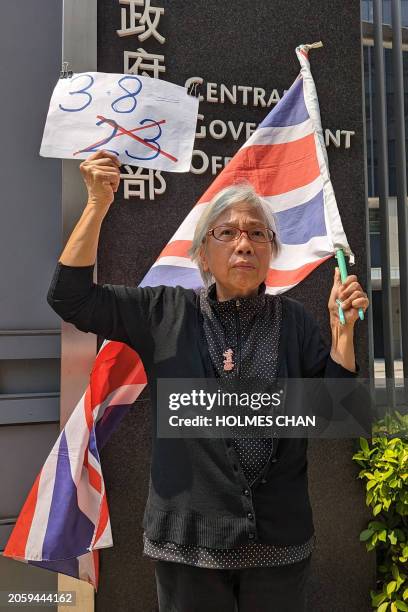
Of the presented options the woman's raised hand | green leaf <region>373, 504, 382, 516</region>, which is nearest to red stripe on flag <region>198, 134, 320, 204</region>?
the woman's raised hand

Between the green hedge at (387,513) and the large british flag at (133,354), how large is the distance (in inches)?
52.5

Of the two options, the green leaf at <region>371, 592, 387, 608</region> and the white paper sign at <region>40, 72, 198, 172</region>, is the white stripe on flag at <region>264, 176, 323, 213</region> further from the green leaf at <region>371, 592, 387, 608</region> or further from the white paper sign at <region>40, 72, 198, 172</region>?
the green leaf at <region>371, 592, 387, 608</region>

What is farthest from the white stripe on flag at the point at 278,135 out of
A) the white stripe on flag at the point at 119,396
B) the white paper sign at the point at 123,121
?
the white stripe on flag at the point at 119,396

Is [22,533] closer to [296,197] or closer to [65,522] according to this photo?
[65,522]

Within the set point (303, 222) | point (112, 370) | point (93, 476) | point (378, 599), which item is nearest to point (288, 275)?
point (303, 222)

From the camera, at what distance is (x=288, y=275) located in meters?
2.34

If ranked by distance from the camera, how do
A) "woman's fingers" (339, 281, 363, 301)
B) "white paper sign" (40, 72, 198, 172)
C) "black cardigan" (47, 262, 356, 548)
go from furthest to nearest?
"white paper sign" (40, 72, 198, 172) < "woman's fingers" (339, 281, 363, 301) < "black cardigan" (47, 262, 356, 548)

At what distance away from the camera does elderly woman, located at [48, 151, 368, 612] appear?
166 cm

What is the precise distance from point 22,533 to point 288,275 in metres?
1.57

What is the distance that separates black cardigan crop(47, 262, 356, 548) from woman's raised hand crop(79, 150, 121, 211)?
224mm

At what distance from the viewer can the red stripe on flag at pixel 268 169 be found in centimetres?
235

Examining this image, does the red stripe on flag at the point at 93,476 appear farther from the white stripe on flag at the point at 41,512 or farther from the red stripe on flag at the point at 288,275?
the red stripe on flag at the point at 288,275

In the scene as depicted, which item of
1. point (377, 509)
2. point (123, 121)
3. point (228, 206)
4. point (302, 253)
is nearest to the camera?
point (228, 206)

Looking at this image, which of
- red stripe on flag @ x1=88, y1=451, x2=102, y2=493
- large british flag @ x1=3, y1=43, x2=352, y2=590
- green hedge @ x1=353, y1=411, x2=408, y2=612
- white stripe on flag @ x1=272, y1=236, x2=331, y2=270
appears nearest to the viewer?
white stripe on flag @ x1=272, y1=236, x2=331, y2=270
